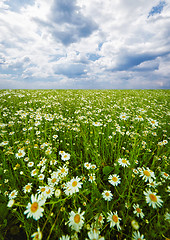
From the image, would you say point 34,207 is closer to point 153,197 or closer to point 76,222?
point 76,222

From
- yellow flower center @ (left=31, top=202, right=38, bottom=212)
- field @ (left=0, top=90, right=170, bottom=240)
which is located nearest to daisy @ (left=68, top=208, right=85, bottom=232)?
field @ (left=0, top=90, right=170, bottom=240)

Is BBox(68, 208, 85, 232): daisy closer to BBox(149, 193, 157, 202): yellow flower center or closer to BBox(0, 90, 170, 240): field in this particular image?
BBox(0, 90, 170, 240): field

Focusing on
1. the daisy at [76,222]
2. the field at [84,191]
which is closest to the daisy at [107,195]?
the field at [84,191]

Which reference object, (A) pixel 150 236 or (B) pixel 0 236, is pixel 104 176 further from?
(B) pixel 0 236

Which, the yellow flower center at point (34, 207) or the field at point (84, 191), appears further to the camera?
the field at point (84, 191)

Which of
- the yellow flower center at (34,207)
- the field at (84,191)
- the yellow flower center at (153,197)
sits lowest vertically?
the field at (84,191)

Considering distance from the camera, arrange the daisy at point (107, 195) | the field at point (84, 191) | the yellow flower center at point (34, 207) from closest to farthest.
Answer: the yellow flower center at point (34, 207)
the field at point (84, 191)
the daisy at point (107, 195)

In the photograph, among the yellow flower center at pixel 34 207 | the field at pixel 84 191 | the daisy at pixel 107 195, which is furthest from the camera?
the daisy at pixel 107 195

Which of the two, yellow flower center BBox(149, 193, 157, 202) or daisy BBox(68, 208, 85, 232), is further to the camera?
yellow flower center BBox(149, 193, 157, 202)

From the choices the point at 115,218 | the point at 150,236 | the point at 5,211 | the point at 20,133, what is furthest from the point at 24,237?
the point at 20,133

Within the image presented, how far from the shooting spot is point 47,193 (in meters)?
1.22

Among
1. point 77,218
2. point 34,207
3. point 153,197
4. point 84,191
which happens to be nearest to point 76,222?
point 77,218

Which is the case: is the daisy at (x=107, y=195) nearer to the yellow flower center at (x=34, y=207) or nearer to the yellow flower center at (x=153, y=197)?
the yellow flower center at (x=153, y=197)

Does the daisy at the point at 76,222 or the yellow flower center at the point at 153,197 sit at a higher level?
the yellow flower center at the point at 153,197
